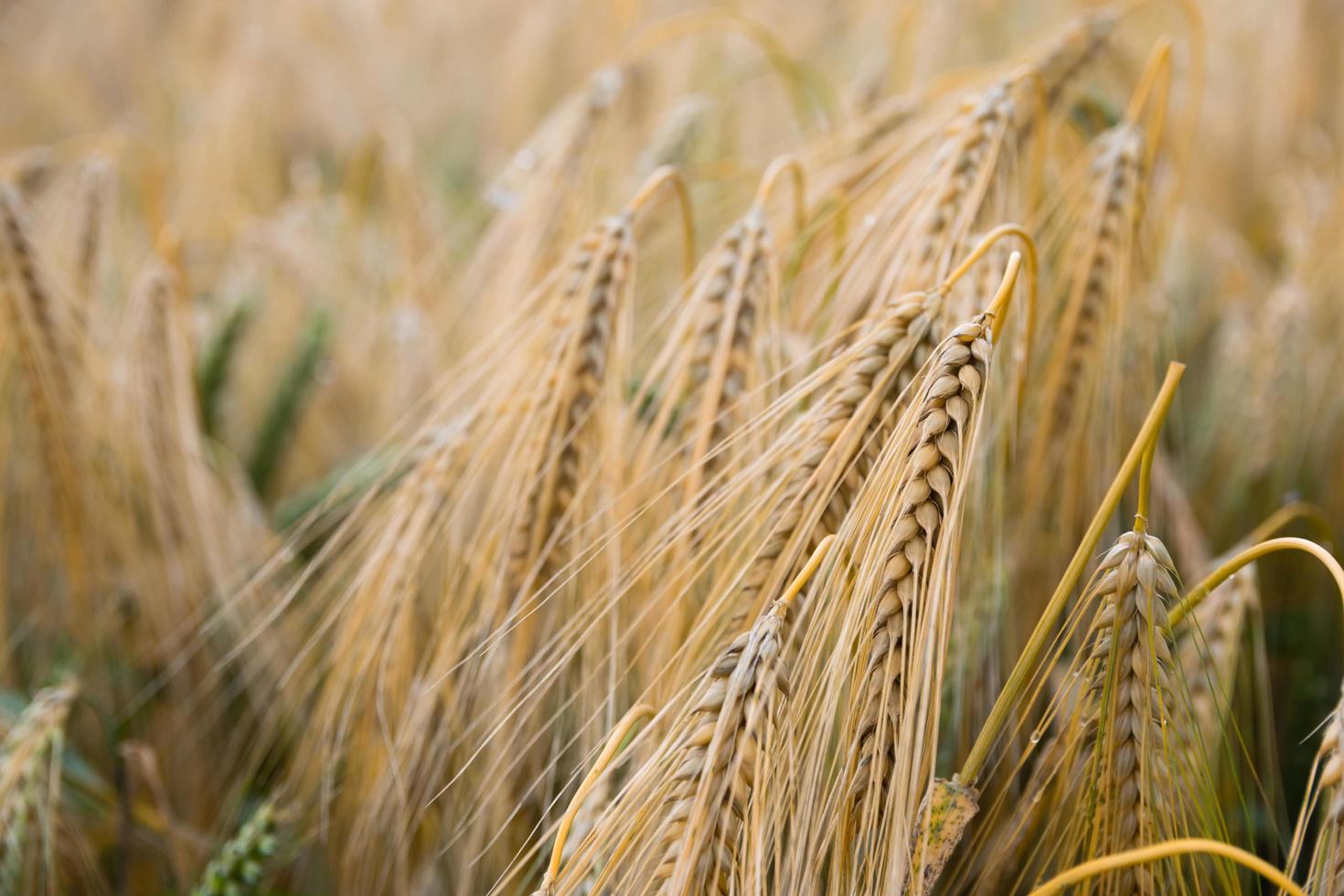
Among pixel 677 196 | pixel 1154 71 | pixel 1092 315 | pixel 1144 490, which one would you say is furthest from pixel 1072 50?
pixel 1144 490

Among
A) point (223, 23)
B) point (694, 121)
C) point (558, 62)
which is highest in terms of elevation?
point (223, 23)

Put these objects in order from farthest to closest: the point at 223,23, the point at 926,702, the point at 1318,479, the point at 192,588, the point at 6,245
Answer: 1. the point at 223,23
2. the point at 1318,479
3. the point at 192,588
4. the point at 6,245
5. the point at 926,702

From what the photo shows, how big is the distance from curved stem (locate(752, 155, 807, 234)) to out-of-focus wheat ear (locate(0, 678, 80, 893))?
2.11ft

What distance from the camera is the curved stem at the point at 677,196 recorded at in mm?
668

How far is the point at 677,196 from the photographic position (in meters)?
0.74

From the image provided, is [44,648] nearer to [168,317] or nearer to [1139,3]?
[168,317]

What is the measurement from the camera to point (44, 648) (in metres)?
1.03

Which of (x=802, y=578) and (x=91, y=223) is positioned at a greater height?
(x=91, y=223)

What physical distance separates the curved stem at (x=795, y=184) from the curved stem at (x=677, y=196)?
0.06 metres

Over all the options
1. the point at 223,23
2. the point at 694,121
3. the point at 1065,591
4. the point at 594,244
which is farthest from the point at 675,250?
the point at 223,23

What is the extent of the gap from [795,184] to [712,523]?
37 centimetres

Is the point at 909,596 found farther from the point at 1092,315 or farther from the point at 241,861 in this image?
the point at 241,861

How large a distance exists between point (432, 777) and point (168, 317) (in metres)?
0.58

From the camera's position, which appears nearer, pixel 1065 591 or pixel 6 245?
pixel 1065 591
